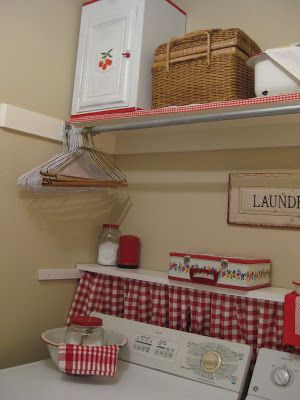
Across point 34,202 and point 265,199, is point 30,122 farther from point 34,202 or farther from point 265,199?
point 265,199

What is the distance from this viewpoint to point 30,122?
→ 1.96 meters

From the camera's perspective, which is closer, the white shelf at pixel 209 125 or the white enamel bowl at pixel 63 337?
the white shelf at pixel 209 125

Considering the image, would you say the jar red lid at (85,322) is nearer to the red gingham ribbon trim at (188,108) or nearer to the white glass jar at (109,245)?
the white glass jar at (109,245)

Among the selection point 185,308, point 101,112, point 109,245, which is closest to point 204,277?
point 185,308

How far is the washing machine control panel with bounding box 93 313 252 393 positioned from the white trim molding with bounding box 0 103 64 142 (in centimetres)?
90

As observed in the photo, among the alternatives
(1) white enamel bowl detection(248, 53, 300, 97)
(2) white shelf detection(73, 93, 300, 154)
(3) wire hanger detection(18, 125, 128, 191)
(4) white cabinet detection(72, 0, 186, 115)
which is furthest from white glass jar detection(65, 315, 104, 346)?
(1) white enamel bowl detection(248, 53, 300, 97)

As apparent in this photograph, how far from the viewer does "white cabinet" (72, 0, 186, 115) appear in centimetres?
195

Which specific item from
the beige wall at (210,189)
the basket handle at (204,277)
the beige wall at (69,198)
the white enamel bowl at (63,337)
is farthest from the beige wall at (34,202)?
the basket handle at (204,277)

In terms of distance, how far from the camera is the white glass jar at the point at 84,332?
66.9 inches

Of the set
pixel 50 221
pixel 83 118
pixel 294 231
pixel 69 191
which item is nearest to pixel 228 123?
pixel 294 231

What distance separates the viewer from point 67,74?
2.16 meters

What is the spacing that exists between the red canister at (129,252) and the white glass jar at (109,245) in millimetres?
46

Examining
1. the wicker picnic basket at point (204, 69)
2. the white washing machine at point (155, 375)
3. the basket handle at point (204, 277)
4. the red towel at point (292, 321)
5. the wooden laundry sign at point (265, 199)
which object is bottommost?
the white washing machine at point (155, 375)

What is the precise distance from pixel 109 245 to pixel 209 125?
0.76m
